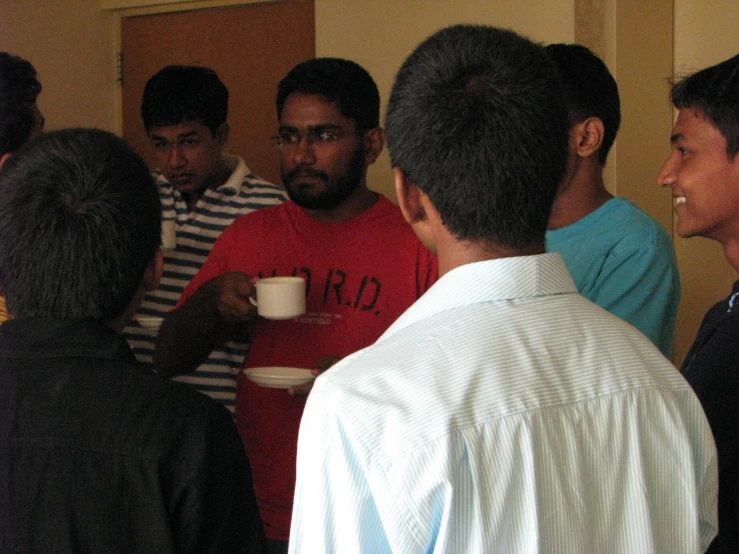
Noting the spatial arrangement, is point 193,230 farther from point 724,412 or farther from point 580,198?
point 724,412

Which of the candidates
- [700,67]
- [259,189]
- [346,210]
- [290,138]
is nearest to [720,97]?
[346,210]

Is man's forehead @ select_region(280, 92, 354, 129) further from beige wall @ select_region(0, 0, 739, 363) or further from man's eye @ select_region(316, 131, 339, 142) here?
beige wall @ select_region(0, 0, 739, 363)

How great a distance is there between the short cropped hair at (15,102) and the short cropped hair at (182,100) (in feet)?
1.07

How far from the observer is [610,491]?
757 millimetres

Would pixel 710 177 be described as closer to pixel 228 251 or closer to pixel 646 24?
pixel 228 251

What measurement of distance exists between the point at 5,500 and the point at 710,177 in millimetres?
1165

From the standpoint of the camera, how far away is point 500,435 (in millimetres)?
709

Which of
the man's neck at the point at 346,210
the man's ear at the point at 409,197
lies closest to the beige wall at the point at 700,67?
the man's neck at the point at 346,210

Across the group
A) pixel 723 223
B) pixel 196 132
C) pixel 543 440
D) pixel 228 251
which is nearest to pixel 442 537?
pixel 543 440

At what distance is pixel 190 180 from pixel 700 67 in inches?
75.1

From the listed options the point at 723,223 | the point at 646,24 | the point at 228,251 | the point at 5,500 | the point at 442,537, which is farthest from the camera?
the point at 646,24

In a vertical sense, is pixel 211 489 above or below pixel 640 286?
below

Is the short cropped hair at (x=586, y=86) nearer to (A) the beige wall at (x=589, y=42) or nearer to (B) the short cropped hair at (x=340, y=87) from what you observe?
(B) the short cropped hair at (x=340, y=87)

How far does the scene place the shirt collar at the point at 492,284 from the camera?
0.79 meters
